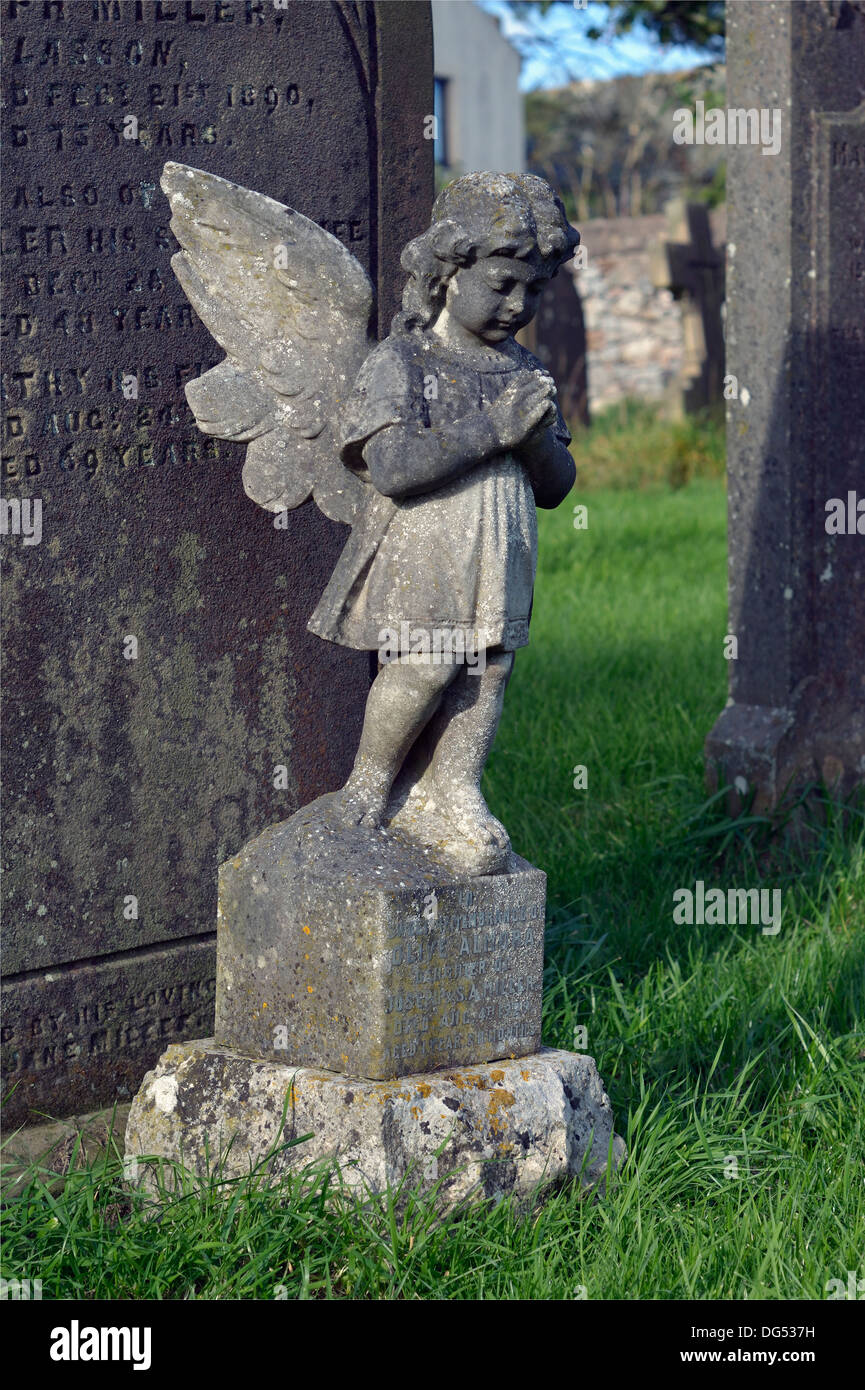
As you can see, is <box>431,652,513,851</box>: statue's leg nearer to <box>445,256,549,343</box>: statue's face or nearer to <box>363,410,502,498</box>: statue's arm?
<box>363,410,502,498</box>: statue's arm

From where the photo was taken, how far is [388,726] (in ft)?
10.7

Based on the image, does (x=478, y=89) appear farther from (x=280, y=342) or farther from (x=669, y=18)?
(x=280, y=342)

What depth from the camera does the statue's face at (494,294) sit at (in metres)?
3.10

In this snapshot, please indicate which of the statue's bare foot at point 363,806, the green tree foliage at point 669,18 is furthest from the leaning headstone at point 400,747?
the green tree foliage at point 669,18

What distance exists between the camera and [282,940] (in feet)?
10.9

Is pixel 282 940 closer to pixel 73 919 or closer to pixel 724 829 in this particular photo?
pixel 73 919

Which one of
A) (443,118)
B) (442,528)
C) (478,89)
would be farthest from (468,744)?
(478,89)

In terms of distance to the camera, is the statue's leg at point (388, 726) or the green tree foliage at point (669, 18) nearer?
the statue's leg at point (388, 726)

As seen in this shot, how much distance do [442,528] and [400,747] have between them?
43cm

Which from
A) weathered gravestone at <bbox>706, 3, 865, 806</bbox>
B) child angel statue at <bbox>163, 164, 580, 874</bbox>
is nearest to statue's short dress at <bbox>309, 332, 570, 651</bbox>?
child angel statue at <bbox>163, 164, 580, 874</bbox>

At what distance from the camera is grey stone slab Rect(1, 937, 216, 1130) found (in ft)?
12.1

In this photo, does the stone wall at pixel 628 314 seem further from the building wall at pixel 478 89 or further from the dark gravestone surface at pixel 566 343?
the building wall at pixel 478 89

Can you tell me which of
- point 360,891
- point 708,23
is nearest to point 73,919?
point 360,891
